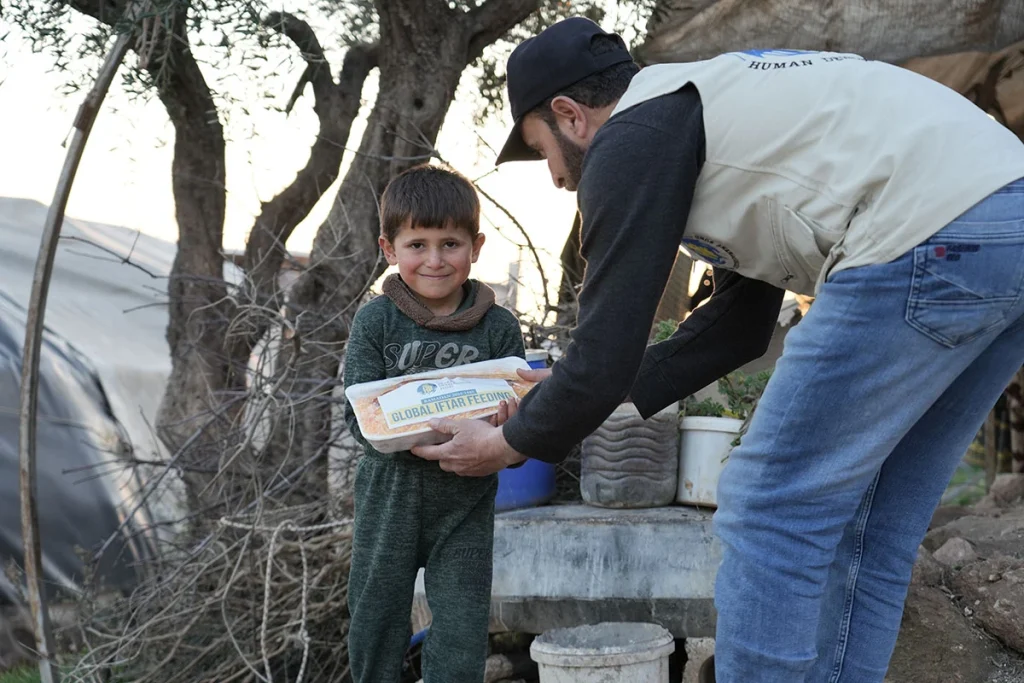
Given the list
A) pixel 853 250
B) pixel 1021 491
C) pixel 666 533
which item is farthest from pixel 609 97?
pixel 1021 491

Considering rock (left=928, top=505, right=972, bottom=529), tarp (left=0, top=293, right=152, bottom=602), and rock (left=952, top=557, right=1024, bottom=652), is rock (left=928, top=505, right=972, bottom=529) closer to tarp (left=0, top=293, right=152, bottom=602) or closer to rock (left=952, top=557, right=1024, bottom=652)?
rock (left=952, top=557, right=1024, bottom=652)

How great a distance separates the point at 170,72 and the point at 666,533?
290 cm

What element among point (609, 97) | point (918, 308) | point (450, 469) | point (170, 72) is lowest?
point (450, 469)

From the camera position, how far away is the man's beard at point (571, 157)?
6.73ft

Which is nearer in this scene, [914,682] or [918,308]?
[918,308]

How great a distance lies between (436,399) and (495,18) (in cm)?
283

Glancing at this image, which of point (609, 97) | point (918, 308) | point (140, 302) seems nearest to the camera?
point (918, 308)

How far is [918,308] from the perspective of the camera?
168cm

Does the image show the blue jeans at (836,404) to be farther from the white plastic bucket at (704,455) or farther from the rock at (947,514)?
the rock at (947,514)

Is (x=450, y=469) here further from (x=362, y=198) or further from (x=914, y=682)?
(x=362, y=198)

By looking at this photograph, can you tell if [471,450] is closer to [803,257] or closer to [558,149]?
[558,149]

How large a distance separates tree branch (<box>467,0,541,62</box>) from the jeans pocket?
10.9ft

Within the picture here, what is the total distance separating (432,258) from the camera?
2607mm

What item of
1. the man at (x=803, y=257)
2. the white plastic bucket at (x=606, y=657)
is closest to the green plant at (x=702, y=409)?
the white plastic bucket at (x=606, y=657)
